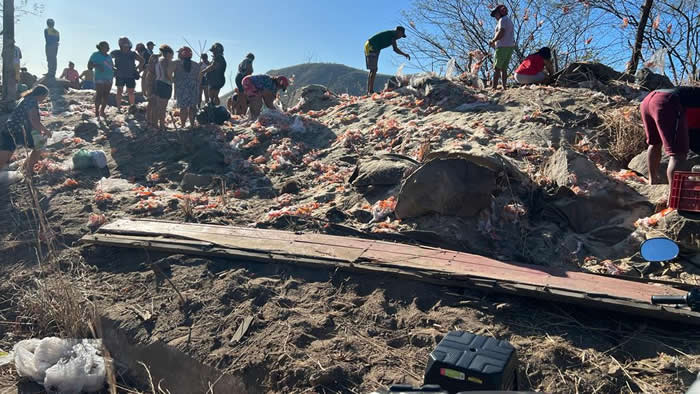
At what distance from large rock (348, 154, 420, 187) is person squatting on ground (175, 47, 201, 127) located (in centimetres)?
450

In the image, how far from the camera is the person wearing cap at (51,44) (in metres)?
13.4

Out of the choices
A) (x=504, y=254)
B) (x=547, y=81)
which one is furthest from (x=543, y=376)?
(x=547, y=81)

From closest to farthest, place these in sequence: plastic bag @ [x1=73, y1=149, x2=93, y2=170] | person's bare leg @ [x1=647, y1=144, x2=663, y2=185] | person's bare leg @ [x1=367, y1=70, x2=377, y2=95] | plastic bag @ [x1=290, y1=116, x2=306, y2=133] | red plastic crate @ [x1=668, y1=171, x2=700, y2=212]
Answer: red plastic crate @ [x1=668, y1=171, x2=700, y2=212] → person's bare leg @ [x1=647, y1=144, x2=663, y2=185] → plastic bag @ [x1=73, y1=149, x2=93, y2=170] → plastic bag @ [x1=290, y1=116, x2=306, y2=133] → person's bare leg @ [x1=367, y1=70, x2=377, y2=95]

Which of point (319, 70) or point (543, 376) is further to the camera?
point (319, 70)

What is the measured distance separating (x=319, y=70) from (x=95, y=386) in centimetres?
3641

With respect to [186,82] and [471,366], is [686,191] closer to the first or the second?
[471,366]

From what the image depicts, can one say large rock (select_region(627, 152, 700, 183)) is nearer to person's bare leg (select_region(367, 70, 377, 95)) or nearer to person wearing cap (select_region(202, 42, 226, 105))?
person's bare leg (select_region(367, 70, 377, 95))

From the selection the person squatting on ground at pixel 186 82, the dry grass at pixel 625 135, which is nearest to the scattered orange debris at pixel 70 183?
the person squatting on ground at pixel 186 82

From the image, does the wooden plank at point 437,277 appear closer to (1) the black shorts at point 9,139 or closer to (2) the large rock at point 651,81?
(1) the black shorts at point 9,139

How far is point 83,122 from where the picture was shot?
34.0 feet

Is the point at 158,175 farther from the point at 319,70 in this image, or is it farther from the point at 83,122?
the point at 319,70

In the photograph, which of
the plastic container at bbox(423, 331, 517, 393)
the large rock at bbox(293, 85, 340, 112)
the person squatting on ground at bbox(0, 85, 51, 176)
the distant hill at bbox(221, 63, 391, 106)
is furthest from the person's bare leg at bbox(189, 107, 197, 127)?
the distant hill at bbox(221, 63, 391, 106)

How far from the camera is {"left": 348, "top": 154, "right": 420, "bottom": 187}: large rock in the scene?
559cm

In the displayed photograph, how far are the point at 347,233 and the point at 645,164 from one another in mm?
3224
